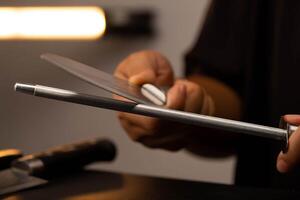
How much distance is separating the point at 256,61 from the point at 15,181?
328mm

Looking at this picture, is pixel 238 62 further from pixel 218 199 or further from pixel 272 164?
pixel 218 199

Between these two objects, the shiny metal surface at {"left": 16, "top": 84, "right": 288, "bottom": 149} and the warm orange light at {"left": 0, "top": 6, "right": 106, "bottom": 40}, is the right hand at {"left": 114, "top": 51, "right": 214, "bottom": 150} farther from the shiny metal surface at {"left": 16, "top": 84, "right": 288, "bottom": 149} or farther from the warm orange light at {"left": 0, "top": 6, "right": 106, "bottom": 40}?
the warm orange light at {"left": 0, "top": 6, "right": 106, "bottom": 40}

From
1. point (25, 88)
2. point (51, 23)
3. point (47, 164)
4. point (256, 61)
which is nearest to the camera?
point (25, 88)

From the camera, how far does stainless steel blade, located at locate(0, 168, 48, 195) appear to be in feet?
0.99

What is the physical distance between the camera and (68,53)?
0.88 m

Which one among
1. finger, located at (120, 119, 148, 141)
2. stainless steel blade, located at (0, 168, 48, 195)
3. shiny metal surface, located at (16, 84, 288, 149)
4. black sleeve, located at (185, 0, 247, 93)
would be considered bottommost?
stainless steel blade, located at (0, 168, 48, 195)

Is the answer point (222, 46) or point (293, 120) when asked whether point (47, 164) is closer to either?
point (293, 120)

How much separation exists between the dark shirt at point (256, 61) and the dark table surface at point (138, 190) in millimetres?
200

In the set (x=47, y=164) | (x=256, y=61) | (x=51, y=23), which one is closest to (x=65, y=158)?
(x=47, y=164)

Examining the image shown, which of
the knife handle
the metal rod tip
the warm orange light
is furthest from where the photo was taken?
the warm orange light

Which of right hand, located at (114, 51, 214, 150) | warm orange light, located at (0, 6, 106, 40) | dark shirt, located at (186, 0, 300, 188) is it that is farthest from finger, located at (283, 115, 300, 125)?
warm orange light, located at (0, 6, 106, 40)

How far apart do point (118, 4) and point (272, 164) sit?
429 mm

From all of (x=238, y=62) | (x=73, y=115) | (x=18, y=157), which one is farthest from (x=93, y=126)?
(x=18, y=157)

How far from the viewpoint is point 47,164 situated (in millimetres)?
333
